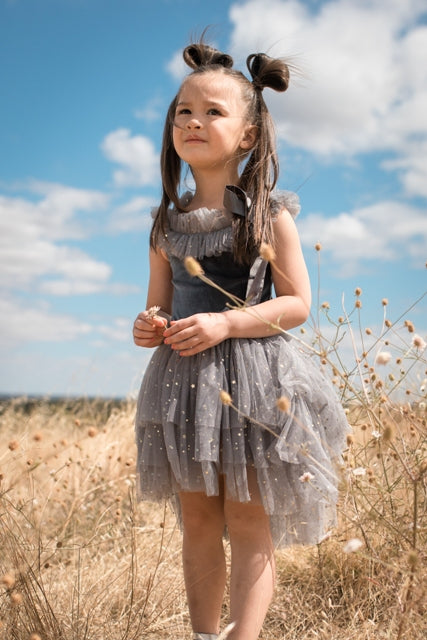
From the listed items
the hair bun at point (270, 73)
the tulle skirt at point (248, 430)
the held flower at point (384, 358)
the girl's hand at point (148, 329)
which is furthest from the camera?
the hair bun at point (270, 73)

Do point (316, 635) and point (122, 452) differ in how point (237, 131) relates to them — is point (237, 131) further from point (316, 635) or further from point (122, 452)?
point (122, 452)

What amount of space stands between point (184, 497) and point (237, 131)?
1313mm

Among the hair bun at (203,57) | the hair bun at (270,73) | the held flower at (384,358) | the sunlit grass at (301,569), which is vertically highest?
the hair bun at (203,57)

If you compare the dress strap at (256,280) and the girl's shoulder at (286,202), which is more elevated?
the girl's shoulder at (286,202)

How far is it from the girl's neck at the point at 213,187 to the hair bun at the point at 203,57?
50cm

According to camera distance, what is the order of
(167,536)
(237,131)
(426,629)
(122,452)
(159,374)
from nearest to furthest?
(426,629), (159,374), (237,131), (167,536), (122,452)

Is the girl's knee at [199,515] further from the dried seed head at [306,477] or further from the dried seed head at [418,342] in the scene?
the dried seed head at [418,342]

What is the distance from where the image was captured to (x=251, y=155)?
242 centimetres

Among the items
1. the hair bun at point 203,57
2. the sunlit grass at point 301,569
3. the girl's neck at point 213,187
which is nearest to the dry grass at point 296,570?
the sunlit grass at point 301,569

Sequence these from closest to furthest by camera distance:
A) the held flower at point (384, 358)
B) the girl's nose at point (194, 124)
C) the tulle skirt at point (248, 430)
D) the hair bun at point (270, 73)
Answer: the held flower at point (384, 358)
the tulle skirt at point (248, 430)
the girl's nose at point (194, 124)
the hair bun at point (270, 73)

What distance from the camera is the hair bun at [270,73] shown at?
8.16ft

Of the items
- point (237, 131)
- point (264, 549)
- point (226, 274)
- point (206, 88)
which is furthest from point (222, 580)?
point (206, 88)

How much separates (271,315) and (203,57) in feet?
3.95

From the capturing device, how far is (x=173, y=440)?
202cm
